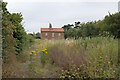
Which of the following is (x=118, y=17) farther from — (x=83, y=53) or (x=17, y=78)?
(x=17, y=78)

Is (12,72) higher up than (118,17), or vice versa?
(118,17)

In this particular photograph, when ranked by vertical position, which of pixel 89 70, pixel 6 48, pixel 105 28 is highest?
pixel 105 28

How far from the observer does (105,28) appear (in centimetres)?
1222

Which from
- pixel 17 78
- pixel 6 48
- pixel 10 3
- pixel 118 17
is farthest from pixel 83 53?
pixel 118 17

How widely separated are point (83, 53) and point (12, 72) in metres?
2.02

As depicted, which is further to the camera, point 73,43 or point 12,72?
point 73,43

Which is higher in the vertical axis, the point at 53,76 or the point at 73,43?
the point at 73,43

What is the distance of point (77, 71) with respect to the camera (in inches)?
115

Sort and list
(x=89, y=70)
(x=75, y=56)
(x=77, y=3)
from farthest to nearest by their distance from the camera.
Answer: (x=77, y=3) → (x=75, y=56) → (x=89, y=70)

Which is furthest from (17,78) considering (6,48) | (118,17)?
(118,17)

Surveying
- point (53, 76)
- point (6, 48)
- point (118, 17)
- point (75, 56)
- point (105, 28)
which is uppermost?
point (118, 17)

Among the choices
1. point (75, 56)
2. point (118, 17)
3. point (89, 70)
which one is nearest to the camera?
point (89, 70)

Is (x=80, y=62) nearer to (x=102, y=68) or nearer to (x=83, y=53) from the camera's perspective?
(x=83, y=53)

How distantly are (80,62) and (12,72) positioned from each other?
1822mm
